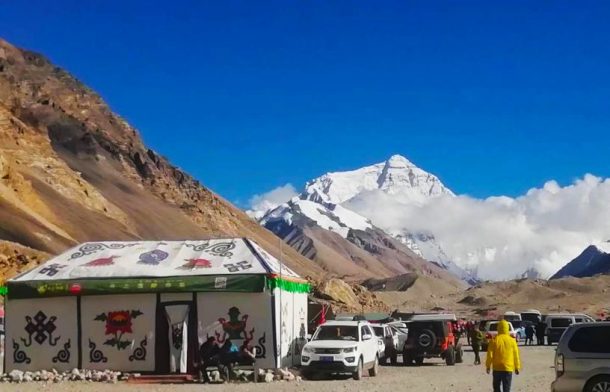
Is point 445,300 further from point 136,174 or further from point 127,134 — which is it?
point 127,134

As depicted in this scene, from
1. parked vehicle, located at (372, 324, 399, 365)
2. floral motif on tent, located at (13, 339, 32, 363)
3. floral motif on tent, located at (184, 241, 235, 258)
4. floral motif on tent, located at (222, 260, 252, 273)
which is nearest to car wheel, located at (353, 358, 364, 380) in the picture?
Result: floral motif on tent, located at (222, 260, 252, 273)

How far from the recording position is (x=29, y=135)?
116250 millimetres

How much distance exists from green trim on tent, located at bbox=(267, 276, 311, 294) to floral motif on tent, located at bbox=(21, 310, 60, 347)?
6443 mm

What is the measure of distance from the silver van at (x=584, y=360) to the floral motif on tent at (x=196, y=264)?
12319 millimetres

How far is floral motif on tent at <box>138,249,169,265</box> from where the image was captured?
25256 millimetres

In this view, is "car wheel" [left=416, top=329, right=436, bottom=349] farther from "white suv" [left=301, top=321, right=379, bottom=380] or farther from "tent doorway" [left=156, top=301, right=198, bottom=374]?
"tent doorway" [left=156, top=301, right=198, bottom=374]

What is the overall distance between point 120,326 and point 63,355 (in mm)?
1860

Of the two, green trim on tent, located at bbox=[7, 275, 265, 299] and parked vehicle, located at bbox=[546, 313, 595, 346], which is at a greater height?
green trim on tent, located at bbox=[7, 275, 265, 299]

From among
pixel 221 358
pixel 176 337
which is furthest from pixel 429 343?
pixel 176 337

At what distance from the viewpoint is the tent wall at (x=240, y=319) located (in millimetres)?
24031

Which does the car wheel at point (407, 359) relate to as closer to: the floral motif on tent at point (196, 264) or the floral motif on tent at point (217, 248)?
the floral motif on tent at point (217, 248)

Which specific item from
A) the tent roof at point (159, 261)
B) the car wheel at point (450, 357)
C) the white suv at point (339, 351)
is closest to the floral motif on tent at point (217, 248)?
the tent roof at point (159, 261)

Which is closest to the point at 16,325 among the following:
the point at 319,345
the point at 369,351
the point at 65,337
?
the point at 65,337

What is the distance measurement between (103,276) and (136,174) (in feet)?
424
